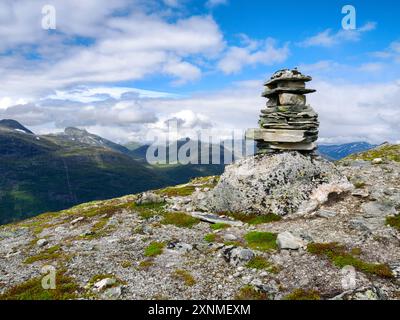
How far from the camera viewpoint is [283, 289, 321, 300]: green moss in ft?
71.3

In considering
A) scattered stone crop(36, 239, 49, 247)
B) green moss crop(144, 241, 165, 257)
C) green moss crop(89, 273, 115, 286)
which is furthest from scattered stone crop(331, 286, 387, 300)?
scattered stone crop(36, 239, 49, 247)

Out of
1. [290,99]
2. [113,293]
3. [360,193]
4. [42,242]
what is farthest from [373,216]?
[42,242]

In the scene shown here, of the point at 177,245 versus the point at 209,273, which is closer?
the point at 209,273

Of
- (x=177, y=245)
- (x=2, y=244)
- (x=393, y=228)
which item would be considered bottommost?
(x=2, y=244)

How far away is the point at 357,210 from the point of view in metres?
35.1

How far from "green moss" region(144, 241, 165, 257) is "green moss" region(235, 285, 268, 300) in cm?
988

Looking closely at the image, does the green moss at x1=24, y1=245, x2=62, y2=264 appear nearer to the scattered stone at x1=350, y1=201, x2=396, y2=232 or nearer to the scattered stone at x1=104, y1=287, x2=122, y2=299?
the scattered stone at x1=104, y1=287, x2=122, y2=299

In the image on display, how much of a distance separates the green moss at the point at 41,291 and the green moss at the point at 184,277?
268 inches
